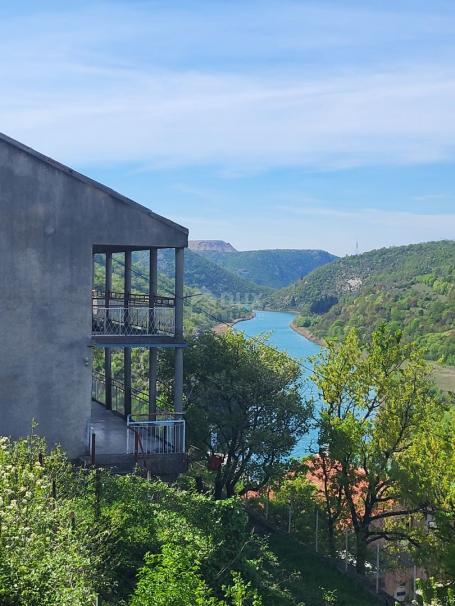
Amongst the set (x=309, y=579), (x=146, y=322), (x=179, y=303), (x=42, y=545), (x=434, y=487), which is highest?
(x=179, y=303)

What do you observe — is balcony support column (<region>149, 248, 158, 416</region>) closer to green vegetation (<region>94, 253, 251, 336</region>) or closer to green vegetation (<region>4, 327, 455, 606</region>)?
green vegetation (<region>94, 253, 251, 336</region>)

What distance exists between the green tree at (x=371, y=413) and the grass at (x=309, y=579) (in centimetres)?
196

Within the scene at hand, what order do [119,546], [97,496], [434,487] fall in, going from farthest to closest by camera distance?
[434,487] < [97,496] < [119,546]

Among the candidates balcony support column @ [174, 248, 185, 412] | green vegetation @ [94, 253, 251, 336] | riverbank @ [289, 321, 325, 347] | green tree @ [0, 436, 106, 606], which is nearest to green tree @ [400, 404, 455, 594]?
balcony support column @ [174, 248, 185, 412]

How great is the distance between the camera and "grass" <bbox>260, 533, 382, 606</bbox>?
698 inches

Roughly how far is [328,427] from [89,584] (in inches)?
585

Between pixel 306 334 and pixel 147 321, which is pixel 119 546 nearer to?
pixel 147 321

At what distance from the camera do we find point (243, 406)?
78.3 ft

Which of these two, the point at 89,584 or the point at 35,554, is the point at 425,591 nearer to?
the point at 89,584

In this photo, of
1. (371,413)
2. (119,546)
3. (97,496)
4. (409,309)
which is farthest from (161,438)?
(409,309)

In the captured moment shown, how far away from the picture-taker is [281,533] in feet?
82.8

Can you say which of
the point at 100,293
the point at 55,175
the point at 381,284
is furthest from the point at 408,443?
the point at 381,284

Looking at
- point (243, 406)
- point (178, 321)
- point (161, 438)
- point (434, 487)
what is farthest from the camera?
point (243, 406)

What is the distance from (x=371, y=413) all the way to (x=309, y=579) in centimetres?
666
